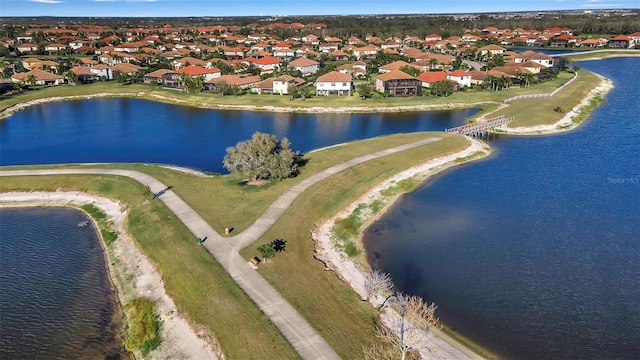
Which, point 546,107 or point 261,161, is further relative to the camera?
point 546,107

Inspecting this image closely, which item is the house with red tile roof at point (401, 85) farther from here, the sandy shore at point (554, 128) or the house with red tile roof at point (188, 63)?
the house with red tile roof at point (188, 63)

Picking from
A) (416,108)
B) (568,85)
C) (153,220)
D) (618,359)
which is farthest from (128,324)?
(568,85)

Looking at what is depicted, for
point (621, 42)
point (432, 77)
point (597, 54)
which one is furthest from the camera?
point (621, 42)

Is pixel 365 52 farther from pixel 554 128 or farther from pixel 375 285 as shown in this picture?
pixel 375 285

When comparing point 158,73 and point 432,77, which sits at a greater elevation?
point 158,73

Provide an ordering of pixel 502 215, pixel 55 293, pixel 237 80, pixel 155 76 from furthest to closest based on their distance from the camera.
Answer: pixel 155 76, pixel 237 80, pixel 502 215, pixel 55 293

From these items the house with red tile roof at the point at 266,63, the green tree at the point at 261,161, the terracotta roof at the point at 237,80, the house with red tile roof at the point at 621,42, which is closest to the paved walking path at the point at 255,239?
the green tree at the point at 261,161

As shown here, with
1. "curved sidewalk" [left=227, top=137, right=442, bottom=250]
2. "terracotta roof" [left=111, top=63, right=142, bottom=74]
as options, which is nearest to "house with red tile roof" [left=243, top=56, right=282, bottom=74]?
"terracotta roof" [left=111, top=63, right=142, bottom=74]

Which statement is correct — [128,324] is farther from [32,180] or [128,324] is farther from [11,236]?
[32,180]

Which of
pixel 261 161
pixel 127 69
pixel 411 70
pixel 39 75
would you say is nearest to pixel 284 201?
pixel 261 161
